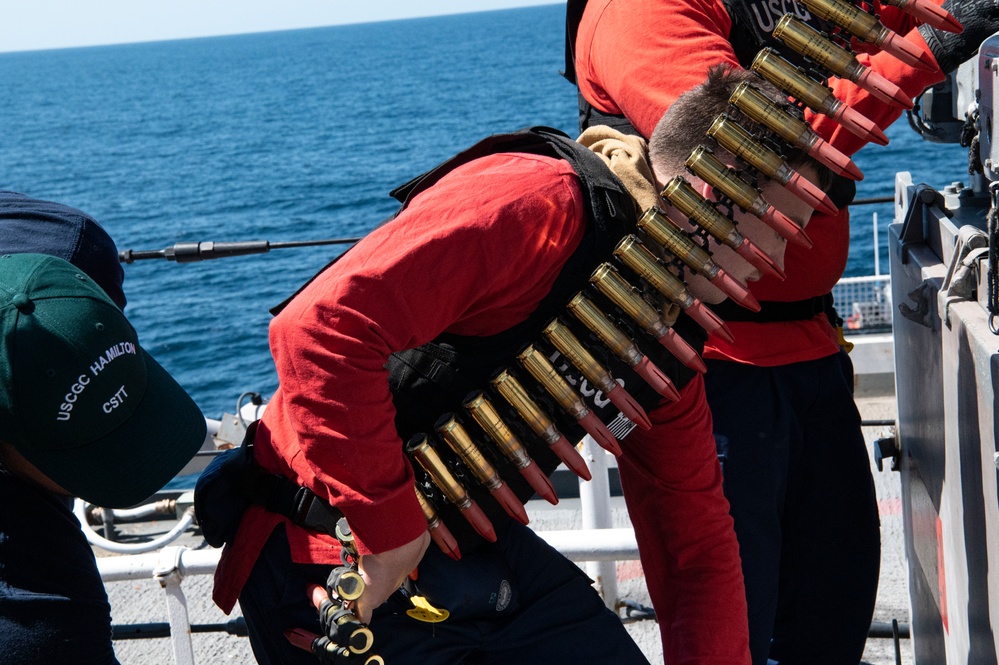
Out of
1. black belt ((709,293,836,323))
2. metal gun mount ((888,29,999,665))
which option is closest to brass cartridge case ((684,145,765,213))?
metal gun mount ((888,29,999,665))

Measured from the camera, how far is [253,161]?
194ft

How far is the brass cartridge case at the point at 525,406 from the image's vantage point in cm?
258

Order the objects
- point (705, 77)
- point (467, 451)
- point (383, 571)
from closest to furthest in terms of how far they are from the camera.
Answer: point (383, 571)
point (467, 451)
point (705, 77)

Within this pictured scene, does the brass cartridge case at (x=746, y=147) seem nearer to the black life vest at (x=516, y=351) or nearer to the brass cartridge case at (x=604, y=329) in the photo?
the black life vest at (x=516, y=351)

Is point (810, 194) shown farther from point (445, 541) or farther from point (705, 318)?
point (445, 541)

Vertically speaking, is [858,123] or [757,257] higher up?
[858,123]

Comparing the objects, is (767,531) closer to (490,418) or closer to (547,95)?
(490,418)

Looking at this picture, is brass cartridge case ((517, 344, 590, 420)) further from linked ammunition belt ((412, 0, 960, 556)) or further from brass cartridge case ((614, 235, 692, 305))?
brass cartridge case ((614, 235, 692, 305))

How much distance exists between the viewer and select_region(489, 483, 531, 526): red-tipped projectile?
2615 millimetres

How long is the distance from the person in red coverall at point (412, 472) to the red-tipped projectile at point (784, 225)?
0.22ft

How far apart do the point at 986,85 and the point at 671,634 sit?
147 centimetres

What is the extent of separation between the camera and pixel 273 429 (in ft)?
8.44

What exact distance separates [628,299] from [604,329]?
9 centimetres

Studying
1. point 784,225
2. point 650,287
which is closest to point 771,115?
point 784,225
